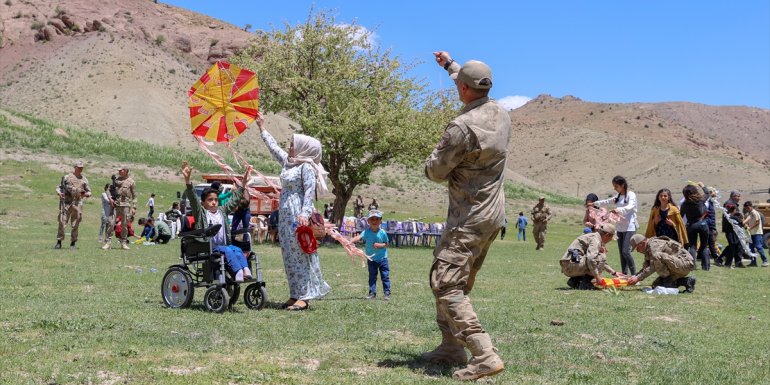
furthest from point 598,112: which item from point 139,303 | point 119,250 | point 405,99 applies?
point 139,303

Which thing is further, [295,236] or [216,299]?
[295,236]

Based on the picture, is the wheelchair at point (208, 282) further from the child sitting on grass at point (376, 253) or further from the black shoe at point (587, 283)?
the black shoe at point (587, 283)

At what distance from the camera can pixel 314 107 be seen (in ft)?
101

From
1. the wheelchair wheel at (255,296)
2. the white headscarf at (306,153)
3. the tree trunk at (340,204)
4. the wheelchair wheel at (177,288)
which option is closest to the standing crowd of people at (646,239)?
the white headscarf at (306,153)

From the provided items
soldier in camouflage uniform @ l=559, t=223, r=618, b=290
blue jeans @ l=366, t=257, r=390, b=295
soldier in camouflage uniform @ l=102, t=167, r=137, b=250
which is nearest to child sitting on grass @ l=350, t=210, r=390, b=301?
blue jeans @ l=366, t=257, r=390, b=295

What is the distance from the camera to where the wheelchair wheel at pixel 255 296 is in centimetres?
948

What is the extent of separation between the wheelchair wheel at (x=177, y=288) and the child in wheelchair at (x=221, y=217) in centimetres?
45

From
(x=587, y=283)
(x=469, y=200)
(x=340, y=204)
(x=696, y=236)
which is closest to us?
(x=469, y=200)

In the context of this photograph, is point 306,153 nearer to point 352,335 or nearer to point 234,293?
point 234,293

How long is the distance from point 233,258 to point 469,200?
3.90 m

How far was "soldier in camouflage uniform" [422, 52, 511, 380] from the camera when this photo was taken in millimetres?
5871

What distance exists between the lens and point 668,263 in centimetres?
1280

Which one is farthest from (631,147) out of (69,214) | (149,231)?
(69,214)

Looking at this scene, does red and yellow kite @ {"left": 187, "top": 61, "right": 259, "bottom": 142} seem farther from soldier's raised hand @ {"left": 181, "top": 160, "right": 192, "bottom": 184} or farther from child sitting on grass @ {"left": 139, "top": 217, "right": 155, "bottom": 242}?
child sitting on grass @ {"left": 139, "top": 217, "right": 155, "bottom": 242}
